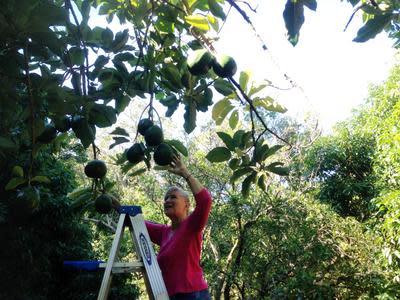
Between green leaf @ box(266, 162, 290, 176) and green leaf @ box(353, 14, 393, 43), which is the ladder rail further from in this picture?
green leaf @ box(353, 14, 393, 43)

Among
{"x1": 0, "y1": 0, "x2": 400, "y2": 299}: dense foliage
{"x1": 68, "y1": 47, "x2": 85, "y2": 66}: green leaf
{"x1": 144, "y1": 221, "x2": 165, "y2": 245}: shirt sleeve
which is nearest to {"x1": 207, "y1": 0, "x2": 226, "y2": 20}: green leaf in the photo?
{"x1": 0, "y1": 0, "x2": 400, "y2": 299}: dense foliage

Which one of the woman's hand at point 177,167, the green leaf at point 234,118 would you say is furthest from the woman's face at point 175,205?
the green leaf at point 234,118

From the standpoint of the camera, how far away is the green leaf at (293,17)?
867mm

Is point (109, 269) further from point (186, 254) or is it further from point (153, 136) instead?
point (153, 136)

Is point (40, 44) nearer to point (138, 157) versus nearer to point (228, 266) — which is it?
point (138, 157)

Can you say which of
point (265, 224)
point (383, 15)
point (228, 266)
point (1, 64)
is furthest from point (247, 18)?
point (228, 266)

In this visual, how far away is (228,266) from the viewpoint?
6031 millimetres

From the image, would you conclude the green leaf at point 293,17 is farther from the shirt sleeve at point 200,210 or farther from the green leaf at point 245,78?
the shirt sleeve at point 200,210

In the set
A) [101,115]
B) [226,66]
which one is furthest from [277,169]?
[101,115]

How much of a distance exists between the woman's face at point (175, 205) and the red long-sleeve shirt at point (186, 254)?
0.30 feet

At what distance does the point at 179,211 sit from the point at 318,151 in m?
5.78

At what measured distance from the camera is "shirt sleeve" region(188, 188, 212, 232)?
5.69 feet

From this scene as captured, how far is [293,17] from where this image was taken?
34.3 inches

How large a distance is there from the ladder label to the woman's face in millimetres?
173
